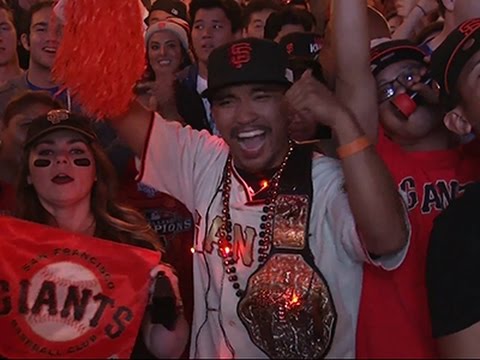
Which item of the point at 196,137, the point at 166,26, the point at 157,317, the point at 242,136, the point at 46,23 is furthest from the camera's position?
the point at 166,26

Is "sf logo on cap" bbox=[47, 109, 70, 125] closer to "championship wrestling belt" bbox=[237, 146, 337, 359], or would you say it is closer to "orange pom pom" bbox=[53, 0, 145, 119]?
"orange pom pom" bbox=[53, 0, 145, 119]

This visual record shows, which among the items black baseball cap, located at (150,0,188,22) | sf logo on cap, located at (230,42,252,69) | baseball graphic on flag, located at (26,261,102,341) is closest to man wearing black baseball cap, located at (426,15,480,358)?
sf logo on cap, located at (230,42,252,69)

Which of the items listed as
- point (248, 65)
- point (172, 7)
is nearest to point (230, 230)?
point (248, 65)

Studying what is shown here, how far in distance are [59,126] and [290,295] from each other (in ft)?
2.90

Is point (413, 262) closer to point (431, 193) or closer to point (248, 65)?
point (431, 193)

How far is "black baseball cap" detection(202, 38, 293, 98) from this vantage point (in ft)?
7.04

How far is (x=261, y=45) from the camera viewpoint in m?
2.20

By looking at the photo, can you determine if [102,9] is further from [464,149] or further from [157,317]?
[464,149]

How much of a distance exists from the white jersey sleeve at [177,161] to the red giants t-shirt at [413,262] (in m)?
0.49

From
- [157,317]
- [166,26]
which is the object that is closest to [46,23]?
[166,26]

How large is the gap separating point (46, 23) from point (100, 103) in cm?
157

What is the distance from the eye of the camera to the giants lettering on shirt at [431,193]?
2387 mm

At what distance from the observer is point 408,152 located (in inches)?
100.0

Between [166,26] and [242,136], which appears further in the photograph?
[166,26]
